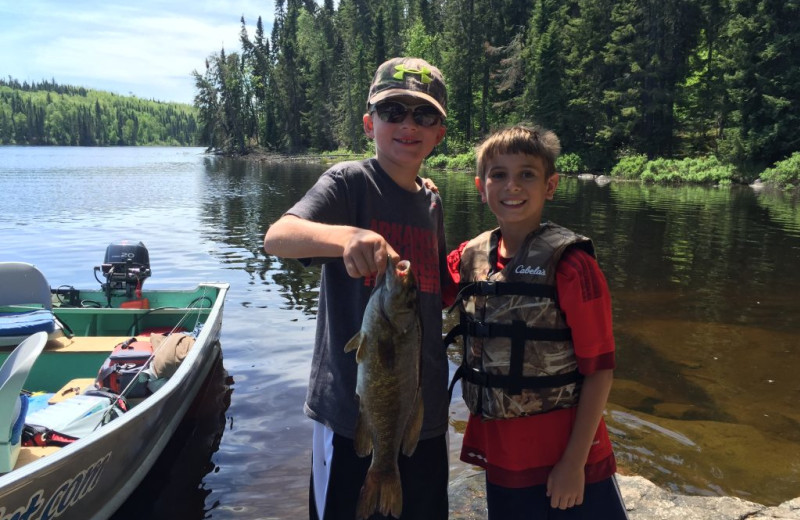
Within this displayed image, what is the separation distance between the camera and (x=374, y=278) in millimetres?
2471

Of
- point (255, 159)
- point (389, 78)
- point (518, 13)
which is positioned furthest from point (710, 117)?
point (255, 159)

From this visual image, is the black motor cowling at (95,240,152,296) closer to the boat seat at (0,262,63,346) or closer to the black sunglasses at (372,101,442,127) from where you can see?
the boat seat at (0,262,63,346)

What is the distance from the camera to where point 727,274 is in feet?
49.3

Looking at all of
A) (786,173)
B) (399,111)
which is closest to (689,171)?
(786,173)

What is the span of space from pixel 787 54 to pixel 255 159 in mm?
68087

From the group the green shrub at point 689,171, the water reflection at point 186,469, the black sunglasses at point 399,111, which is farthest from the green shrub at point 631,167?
the black sunglasses at point 399,111

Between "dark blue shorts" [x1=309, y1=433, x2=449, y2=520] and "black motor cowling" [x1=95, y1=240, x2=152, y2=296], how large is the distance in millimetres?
7171

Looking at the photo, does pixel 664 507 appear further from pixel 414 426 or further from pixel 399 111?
pixel 399 111

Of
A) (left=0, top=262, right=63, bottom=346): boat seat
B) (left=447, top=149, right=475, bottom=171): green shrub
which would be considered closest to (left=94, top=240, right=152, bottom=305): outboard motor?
(left=0, top=262, right=63, bottom=346): boat seat

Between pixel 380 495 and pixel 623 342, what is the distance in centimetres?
889

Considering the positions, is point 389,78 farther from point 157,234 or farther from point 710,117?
point 710,117

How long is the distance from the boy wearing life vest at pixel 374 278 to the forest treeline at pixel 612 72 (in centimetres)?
4220

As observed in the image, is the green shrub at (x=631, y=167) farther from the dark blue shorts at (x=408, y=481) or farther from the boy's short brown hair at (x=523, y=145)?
the dark blue shorts at (x=408, y=481)

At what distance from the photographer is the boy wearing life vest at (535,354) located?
2.47 metres
